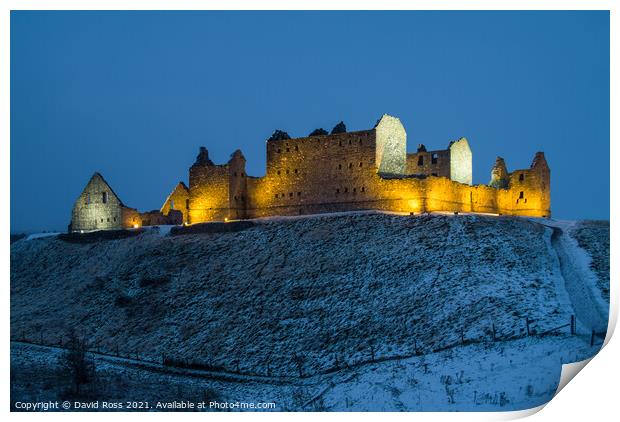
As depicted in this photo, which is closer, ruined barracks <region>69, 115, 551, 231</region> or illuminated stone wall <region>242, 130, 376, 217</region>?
ruined barracks <region>69, 115, 551, 231</region>

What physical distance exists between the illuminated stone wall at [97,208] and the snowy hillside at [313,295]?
629 centimetres

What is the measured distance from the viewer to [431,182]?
54469 millimetres

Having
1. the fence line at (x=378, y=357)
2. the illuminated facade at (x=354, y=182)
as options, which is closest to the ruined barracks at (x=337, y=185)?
the illuminated facade at (x=354, y=182)

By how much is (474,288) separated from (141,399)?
18674mm

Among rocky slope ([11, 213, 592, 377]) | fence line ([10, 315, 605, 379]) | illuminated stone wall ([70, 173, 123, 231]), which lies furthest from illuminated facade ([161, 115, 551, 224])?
fence line ([10, 315, 605, 379])

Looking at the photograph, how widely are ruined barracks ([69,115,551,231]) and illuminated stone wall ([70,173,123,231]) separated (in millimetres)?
84

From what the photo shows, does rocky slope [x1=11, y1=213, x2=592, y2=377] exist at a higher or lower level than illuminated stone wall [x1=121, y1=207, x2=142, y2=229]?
lower

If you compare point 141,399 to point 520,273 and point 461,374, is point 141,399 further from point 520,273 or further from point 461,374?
point 520,273

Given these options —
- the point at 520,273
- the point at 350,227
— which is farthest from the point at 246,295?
the point at 520,273

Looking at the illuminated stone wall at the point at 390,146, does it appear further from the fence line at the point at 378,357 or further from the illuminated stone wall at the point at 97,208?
the illuminated stone wall at the point at 97,208

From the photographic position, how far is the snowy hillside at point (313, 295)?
3734 cm

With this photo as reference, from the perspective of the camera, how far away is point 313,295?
4441 centimetres

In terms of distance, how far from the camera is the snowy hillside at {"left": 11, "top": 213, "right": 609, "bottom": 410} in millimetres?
37344

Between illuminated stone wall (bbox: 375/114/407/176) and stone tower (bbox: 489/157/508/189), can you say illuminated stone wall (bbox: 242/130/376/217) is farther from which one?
stone tower (bbox: 489/157/508/189)
